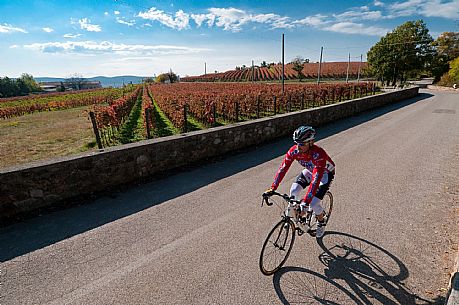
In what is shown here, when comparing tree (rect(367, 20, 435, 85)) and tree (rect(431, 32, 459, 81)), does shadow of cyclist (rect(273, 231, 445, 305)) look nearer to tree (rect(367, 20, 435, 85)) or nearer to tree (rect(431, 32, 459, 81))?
tree (rect(367, 20, 435, 85))

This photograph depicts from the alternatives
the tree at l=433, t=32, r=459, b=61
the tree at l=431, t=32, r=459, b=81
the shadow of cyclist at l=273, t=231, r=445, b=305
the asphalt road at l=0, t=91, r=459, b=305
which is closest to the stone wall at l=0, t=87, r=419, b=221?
the asphalt road at l=0, t=91, r=459, b=305

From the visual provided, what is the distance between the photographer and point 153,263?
9.99 feet

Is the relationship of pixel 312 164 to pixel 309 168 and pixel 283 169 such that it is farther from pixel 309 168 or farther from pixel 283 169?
pixel 283 169

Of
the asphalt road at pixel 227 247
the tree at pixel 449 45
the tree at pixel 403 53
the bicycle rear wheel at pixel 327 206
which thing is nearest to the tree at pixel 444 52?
the tree at pixel 449 45

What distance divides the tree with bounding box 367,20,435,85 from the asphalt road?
53416 mm

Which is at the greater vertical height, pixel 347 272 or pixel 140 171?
pixel 140 171

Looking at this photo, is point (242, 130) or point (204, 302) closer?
point (204, 302)

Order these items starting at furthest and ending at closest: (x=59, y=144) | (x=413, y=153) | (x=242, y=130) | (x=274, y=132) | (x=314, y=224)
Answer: (x=59, y=144) → (x=274, y=132) → (x=242, y=130) → (x=413, y=153) → (x=314, y=224)

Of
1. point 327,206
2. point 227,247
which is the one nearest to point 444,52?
point 327,206

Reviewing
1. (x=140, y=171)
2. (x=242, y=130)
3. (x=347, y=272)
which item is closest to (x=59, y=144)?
(x=140, y=171)

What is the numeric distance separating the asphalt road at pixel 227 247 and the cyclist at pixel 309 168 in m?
0.77

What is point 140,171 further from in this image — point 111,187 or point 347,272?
point 347,272

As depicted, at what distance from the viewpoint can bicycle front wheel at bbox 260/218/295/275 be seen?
286cm

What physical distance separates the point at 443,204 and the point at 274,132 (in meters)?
5.48
